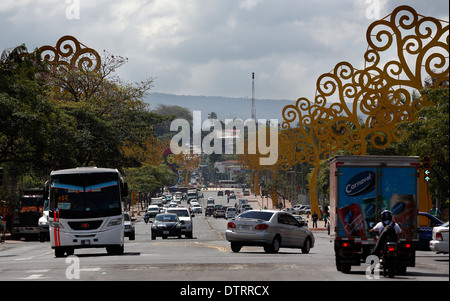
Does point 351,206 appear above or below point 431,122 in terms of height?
below

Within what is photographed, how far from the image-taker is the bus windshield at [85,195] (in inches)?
1131

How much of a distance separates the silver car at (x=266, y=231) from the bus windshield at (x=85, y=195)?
15.6 feet

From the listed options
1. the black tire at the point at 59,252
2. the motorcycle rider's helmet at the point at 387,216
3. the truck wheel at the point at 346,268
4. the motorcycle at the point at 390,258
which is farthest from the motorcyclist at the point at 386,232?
the black tire at the point at 59,252

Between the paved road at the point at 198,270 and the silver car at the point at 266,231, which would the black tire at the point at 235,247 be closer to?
the silver car at the point at 266,231

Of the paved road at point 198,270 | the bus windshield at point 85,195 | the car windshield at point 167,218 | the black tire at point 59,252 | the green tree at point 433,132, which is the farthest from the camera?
the car windshield at point 167,218

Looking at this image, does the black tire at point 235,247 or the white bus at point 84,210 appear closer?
the white bus at point 84,210

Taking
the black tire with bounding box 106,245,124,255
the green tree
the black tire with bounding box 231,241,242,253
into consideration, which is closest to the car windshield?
the green tree

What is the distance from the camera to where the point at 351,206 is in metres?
21.5

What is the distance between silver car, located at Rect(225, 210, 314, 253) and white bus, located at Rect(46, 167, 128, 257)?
14.9 ft

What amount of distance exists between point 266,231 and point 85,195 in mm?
6686
